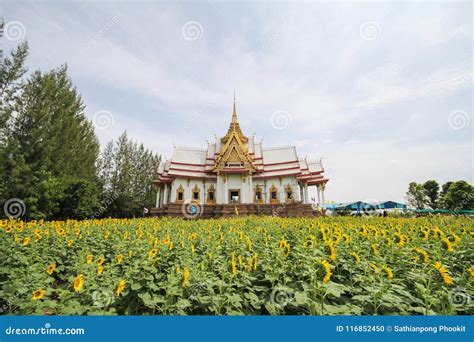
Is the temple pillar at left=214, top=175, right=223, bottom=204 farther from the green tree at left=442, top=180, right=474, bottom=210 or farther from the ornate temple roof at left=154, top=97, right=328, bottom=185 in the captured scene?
the green tree at left=442, top=180, right=474, bottom=210

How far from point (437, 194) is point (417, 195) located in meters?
3.85

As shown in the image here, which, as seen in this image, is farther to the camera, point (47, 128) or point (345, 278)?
point (47, 128)

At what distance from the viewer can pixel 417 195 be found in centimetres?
4428

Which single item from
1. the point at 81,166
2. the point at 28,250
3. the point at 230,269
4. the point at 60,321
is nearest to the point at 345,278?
the point at 230,269

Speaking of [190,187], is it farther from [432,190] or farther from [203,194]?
[432,190]

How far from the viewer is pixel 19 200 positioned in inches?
609

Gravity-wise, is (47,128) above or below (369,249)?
above

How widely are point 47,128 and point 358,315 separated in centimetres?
2561

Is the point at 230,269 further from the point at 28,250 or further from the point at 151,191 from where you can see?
the point at 151,191

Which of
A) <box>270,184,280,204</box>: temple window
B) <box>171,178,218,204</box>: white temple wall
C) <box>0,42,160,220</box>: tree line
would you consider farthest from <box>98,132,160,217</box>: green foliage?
<box>270,184,280,204</box>: temple window

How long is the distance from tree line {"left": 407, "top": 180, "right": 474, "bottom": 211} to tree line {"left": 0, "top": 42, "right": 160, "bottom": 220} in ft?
158

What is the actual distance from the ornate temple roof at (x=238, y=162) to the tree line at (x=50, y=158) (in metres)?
7.59

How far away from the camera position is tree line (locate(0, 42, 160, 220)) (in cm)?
1608

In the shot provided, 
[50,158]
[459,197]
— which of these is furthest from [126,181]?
[459,197]
